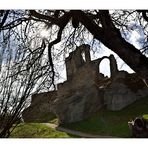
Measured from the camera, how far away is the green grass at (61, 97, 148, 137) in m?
3.02

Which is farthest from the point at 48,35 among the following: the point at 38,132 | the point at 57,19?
the point at 38,132

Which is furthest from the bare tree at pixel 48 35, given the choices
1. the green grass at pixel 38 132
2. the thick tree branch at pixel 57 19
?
the green grass at pixel 38 132

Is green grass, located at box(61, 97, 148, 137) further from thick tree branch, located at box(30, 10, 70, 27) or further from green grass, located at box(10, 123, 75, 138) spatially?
thick tree branch, located at box(30, 10, 70, 27)

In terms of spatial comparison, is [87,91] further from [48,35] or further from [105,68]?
[48,35]

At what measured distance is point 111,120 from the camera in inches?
119

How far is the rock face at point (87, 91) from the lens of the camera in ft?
10.0

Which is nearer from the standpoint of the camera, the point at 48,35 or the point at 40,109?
the point at 40,109

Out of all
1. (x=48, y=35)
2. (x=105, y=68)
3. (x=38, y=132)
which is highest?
(x=48, y=35)

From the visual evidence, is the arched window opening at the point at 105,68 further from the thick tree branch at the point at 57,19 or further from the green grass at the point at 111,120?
the thick tree branch at the point at 57,19

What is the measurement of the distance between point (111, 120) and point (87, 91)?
0.34m

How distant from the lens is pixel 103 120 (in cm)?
304

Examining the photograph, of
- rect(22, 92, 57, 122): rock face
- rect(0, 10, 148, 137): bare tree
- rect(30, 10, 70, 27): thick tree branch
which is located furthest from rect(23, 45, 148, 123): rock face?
rect(30, 10, 70, 27): thick tree branch

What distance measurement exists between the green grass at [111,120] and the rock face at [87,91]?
0.05m
